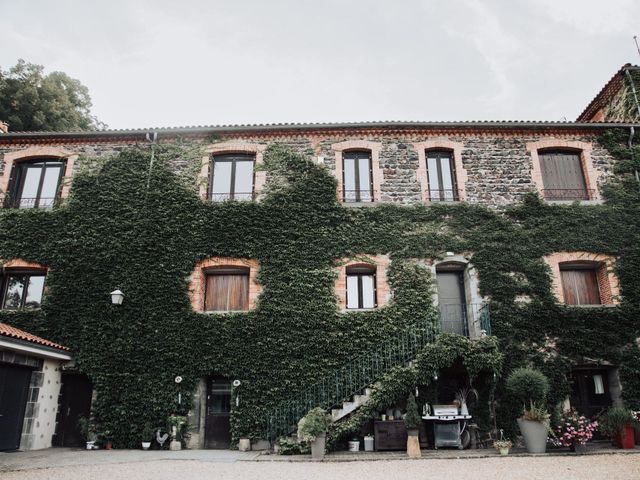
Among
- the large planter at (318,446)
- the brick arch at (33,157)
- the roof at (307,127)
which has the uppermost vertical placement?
the roof at (307,127)

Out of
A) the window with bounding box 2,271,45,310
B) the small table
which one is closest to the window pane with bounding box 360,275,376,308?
the small table

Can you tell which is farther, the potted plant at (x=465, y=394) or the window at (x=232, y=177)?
the window at (x=232, y=177)

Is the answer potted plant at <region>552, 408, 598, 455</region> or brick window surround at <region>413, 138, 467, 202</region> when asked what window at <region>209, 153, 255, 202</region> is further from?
potted plant at <region>552, 408, 598, 455</region>

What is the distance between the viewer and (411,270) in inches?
491

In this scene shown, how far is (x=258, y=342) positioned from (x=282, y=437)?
96.8 inches

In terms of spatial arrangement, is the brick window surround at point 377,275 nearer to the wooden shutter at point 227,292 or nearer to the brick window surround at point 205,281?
the brick window surround at point 205,281

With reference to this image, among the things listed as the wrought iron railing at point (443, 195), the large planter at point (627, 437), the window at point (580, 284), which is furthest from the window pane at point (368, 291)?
the large planter at point (627, 437)

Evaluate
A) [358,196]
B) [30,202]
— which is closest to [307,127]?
[358,196]

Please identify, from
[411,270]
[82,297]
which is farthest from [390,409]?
[82,297]

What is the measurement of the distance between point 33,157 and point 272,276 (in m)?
8.52

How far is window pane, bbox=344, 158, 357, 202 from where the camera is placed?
13445mm

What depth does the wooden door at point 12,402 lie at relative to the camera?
10.4 meters

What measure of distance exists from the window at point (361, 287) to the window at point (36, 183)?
9.20 meters

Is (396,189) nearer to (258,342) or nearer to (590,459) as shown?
(258,342)
